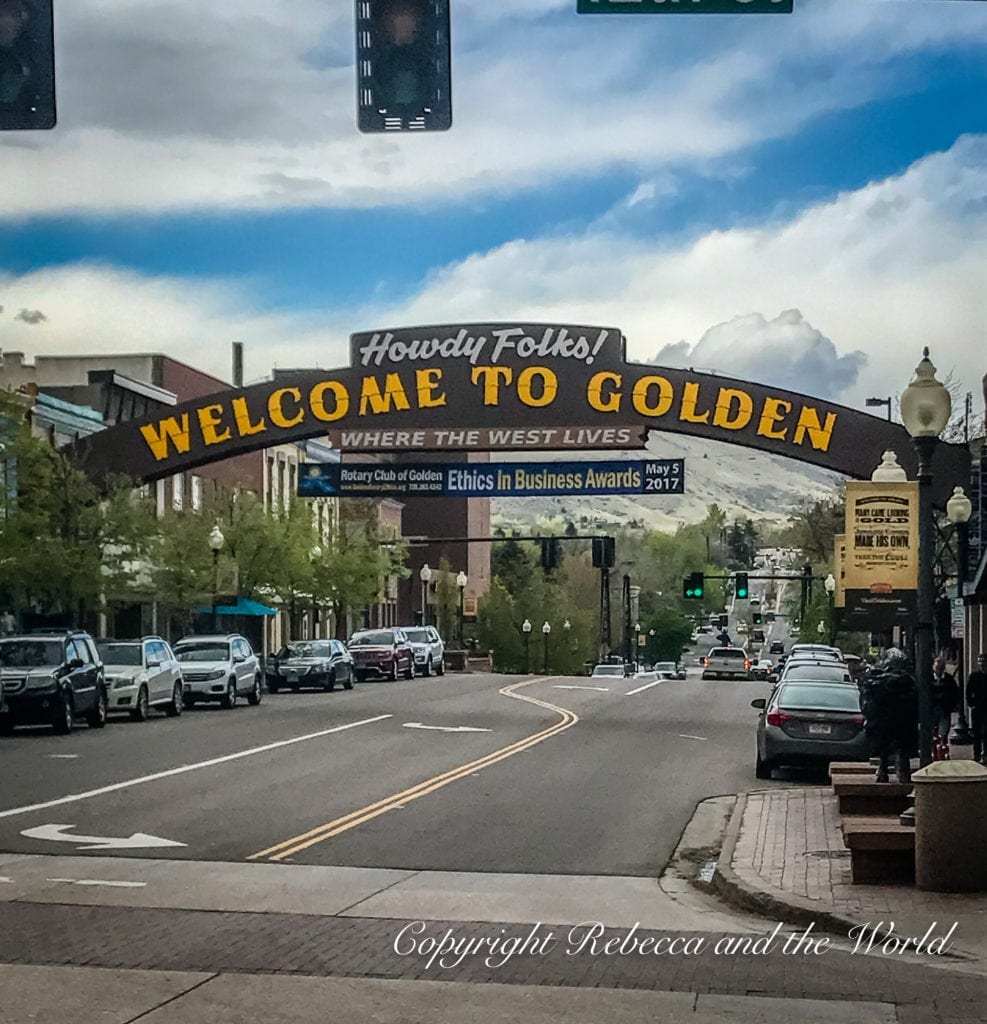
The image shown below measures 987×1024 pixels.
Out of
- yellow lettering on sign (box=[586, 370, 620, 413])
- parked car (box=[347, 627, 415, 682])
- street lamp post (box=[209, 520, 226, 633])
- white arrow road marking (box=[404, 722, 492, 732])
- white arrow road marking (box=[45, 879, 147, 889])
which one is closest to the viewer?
white arrow road marking (box=[45, 879, 147, 889])

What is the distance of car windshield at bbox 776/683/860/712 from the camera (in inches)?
951

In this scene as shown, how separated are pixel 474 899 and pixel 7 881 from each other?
3798 millimetres

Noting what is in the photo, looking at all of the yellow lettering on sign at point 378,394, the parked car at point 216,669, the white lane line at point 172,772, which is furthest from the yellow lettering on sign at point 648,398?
the parked car at point 216,669

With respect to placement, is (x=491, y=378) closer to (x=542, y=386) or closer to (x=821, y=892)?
(x=542, y=386)

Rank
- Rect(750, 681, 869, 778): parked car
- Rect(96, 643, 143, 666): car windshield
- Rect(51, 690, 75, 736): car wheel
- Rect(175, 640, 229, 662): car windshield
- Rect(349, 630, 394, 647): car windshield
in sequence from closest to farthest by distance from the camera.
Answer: Rect(750, 681, 869, 778): parked car
Rect(51, 690, 75, 736): car wheel
Rect(96, 643, 143, 666): car windshield
Rect(175, 640, 229, 662): car windshield
Rect(349, 630, 394, 647): car windshield

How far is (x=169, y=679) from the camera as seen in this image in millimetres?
36656

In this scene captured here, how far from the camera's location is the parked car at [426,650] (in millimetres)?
63094

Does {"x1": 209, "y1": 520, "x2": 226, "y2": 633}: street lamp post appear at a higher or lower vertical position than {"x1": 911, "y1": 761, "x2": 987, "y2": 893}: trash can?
higher

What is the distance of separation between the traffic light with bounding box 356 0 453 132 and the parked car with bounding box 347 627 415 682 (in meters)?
47.9

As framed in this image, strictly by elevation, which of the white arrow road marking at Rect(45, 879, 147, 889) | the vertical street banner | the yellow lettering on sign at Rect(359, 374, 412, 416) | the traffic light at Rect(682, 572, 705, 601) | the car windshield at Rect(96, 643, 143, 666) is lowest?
the white arrow road marking at Rect(45, 879, 147, 889)

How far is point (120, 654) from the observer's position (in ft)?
116

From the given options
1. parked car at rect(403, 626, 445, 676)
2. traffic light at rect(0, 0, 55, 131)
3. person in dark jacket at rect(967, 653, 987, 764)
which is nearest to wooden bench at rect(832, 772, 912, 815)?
person in dark jacket at rect(967, 653, 987, 764)

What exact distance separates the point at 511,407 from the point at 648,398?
3.03 m

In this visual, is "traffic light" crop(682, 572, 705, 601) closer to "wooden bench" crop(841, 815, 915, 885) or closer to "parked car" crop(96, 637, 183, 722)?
"parked car" crop(96, 637, 183, 722)
